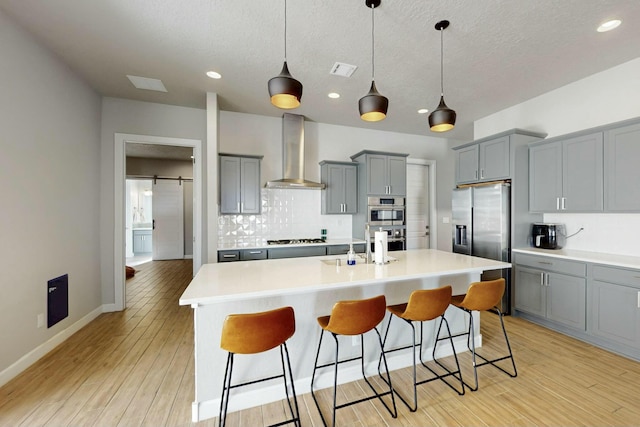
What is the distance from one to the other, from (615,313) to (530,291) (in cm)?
74

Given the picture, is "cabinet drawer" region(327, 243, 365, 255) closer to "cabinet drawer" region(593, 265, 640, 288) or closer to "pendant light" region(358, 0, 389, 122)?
"pendant light" region(358, 0, 389, 122)

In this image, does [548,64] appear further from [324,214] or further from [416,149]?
[324,214]

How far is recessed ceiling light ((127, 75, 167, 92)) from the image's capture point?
3.08m

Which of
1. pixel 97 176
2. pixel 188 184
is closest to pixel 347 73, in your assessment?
pixel 97 176

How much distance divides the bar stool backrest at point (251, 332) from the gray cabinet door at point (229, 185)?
2698mm

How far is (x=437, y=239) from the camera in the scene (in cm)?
551

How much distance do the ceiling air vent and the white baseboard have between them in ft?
12.9

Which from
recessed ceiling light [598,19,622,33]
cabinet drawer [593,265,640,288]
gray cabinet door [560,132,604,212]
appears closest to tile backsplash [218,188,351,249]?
gray cabinet door [560,132,604,212]

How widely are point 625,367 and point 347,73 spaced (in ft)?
12.4

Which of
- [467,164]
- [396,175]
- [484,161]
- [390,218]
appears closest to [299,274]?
[390,218]

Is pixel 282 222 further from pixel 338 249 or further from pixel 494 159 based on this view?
pixel 494 159

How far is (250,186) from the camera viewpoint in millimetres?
4023

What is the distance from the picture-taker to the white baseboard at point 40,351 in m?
2.11

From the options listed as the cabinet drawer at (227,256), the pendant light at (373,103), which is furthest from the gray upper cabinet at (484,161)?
the cabinet drawer at (227,256)
